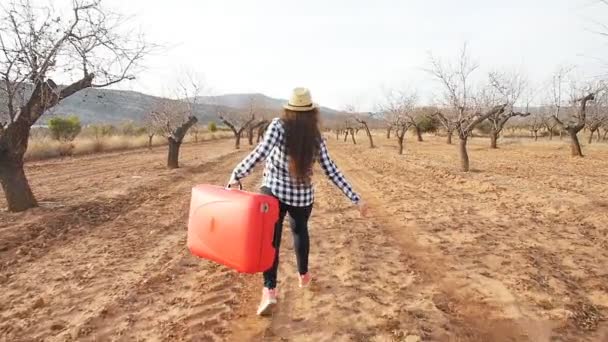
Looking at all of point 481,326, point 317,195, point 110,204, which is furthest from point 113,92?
point 481,326

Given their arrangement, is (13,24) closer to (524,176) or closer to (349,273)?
(349,273)

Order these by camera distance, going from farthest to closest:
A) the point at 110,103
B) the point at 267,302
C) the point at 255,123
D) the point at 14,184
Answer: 1. the point at 255,123
2. the point at 110,103
3. the point at 14,184
4. the point at 267,302

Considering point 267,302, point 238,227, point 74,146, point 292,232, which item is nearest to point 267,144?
point 238,227

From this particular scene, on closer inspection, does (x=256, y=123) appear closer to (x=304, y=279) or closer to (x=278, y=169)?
(x=304, y=279)

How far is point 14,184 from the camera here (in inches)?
300

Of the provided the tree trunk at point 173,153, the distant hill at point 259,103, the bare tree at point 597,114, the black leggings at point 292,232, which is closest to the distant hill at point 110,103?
the distant hill at point 259,103

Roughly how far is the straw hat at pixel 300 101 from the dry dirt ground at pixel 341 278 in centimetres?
160

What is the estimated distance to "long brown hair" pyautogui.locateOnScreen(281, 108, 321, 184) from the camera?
10.1 feet

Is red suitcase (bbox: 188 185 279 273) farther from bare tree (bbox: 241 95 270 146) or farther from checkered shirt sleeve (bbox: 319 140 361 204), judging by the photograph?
Result: bare tree (bbox: 241 95 270 146)

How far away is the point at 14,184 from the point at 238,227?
653 cm

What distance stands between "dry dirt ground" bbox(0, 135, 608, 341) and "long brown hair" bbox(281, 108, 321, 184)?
1166 millimetres

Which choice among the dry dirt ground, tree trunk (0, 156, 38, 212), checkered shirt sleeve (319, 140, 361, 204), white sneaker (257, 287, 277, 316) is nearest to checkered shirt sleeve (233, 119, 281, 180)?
checkered shirt sleeve (319, 140, 361, 204)

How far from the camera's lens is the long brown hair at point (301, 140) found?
3.09 m

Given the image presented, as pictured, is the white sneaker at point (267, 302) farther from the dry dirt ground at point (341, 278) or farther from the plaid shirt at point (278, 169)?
the plaid shirt at point (278, 169)
